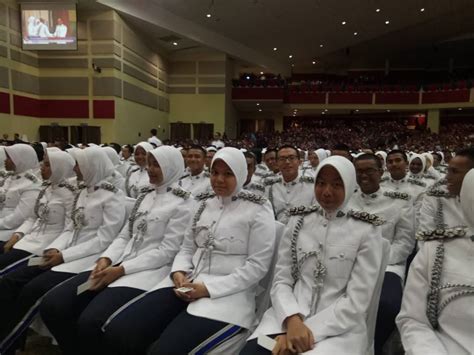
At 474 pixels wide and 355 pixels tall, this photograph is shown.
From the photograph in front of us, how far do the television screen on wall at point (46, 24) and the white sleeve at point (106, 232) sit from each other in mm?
12133

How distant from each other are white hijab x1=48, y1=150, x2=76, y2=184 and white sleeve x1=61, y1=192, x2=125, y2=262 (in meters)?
0.65

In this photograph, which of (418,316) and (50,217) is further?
(50,217)

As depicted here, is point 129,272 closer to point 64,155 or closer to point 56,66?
point 64,155

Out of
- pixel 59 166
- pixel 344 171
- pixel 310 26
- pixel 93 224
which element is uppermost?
pixel 310 26

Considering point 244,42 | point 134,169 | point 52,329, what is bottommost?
point 52,329

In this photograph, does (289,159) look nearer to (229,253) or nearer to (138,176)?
(229,253)

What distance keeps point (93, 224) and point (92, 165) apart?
458 mm

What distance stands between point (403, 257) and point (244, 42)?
747 inches

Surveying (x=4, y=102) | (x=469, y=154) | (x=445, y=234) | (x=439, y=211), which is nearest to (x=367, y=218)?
(x=445, y=234)

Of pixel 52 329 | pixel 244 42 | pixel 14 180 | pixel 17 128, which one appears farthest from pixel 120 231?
pixel 244 42

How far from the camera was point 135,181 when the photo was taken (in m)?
5.22

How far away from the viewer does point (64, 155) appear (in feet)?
10.7

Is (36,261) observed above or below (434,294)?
below

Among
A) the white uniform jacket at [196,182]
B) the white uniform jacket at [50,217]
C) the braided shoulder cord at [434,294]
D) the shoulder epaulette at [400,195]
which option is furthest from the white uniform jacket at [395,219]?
the white uniform jacket at [50,217]
